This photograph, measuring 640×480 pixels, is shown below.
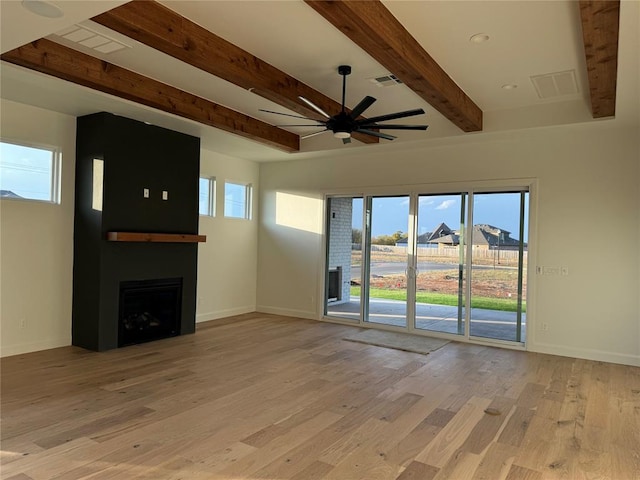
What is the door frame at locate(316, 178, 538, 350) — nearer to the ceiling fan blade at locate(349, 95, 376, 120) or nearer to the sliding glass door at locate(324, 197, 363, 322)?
the sliding glass door at locate(324, 197, 363, 322)

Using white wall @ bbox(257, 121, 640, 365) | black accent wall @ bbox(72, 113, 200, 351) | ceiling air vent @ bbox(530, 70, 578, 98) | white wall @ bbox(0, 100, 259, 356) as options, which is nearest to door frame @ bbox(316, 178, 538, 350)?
white wall @ bbox(257, 121, 640, 365)

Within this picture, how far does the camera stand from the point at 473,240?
614 centimetres

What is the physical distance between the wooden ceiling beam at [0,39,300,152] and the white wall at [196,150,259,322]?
60.8 inches

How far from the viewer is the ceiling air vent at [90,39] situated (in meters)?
3.53

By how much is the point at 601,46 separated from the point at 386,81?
1.93m

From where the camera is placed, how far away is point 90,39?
369 cm

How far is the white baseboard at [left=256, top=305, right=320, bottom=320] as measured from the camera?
7625 millimetres

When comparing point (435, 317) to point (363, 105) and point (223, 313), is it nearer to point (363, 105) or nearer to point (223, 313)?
point (223, 313)

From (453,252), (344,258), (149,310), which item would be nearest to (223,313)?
(149,310)

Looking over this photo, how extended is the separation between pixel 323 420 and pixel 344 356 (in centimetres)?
189

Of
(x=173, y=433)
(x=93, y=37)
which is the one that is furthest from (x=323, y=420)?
(x=93, y=37)

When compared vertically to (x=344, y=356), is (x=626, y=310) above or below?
above

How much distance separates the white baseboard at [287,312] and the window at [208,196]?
2.02 meters

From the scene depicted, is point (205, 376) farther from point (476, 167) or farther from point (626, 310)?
point (626, 310)
